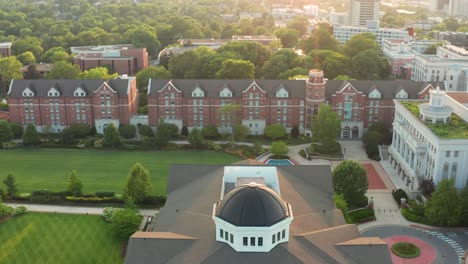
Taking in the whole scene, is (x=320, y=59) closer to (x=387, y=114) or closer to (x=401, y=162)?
(x=387, y=114)

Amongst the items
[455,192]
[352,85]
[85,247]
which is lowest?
[85,247]

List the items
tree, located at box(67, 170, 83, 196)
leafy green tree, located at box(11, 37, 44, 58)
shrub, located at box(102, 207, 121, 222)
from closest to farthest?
1. shrub, located at box(102, 207, 121, 222)
2. tree, located at box(67, 170, 83, 196)
3. leafy green tree, located at box(11, 37, 44, 58)

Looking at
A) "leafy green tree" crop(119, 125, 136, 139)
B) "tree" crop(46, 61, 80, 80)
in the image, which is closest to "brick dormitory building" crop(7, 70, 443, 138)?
→ "leafy green tree" crop(119, 125, 136, 139)

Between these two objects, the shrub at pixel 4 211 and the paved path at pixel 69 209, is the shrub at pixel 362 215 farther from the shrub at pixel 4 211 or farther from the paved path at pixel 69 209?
the shrub at pixel 4 211

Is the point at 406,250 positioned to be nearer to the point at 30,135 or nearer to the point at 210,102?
the point at 210,102

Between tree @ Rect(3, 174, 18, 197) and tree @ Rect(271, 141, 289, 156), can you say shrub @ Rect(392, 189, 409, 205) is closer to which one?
tree @ Rect(271, 141, 289, 156)

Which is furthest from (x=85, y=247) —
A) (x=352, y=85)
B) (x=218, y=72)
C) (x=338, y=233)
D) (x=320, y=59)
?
(x=320, y=59)

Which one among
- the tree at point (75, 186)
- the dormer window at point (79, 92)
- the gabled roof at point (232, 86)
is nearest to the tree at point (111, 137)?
the gabled roof at point (232, 86)
